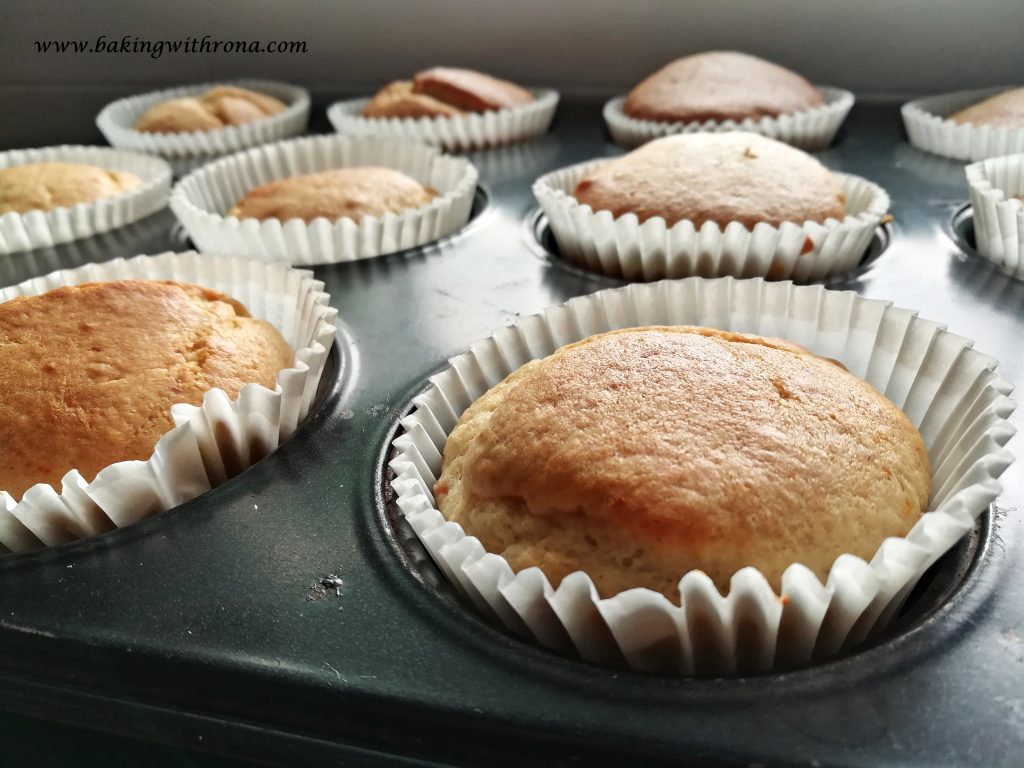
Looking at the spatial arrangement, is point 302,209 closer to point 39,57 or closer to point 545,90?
point 545,90

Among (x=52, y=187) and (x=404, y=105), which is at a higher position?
(x=404, y=105)

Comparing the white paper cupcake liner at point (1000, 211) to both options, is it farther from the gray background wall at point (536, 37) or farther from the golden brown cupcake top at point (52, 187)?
the golden brown cupcake top at point (52, 187)

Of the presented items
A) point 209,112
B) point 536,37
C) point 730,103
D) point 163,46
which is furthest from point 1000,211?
point 163,46

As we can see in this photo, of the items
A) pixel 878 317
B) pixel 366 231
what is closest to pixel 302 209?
pixel 366 231

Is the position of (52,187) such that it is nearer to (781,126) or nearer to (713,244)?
(713,244)

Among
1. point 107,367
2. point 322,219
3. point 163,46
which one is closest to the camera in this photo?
point 107,367

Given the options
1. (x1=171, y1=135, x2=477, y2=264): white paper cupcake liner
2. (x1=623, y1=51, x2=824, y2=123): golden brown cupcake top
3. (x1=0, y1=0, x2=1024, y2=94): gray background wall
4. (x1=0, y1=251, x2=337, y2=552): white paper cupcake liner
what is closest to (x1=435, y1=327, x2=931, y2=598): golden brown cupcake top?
(x1=0, y1=251, x2=337, y2=552): white paper cupcake liner

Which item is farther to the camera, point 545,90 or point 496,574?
point 545,90
